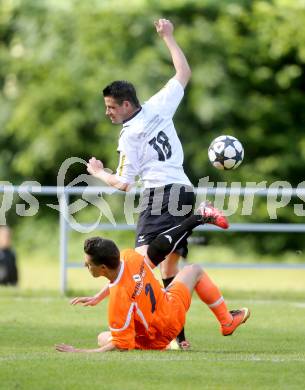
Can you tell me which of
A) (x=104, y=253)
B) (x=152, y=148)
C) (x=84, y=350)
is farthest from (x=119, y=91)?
(x=84, y=350)

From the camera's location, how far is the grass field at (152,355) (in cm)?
702

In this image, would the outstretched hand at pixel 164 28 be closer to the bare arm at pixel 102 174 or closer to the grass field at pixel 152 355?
the bare arm at pixel 102 174

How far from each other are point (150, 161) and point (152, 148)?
0.11m

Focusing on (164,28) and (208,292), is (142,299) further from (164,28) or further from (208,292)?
(164,28)

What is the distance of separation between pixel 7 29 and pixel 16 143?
11.6 feet

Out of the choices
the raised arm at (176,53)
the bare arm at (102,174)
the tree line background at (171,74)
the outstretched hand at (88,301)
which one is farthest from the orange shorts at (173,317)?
the tree line background at (171,74)

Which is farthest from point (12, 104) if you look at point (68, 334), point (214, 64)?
point (68, 334)

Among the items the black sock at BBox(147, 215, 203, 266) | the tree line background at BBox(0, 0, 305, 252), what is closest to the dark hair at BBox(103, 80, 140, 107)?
the black sock at BBox(147, 215, 203, 266)

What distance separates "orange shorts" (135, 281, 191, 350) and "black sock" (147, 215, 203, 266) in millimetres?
344

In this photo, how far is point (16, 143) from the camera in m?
33.8

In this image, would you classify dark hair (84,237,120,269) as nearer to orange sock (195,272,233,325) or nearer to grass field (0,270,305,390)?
grass field (0,270,305,390)

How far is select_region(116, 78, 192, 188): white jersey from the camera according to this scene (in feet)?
29.5

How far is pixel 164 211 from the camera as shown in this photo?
9.13 meters

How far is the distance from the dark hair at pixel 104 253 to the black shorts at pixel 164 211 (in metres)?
1.09
